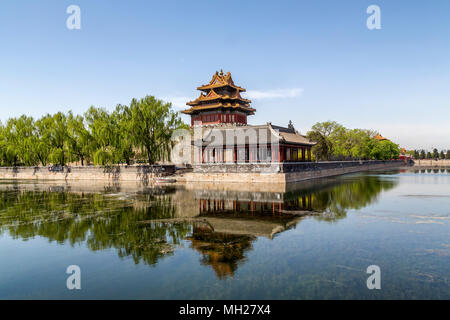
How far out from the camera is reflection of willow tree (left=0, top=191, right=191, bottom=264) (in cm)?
857

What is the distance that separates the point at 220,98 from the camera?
4456 centimetres

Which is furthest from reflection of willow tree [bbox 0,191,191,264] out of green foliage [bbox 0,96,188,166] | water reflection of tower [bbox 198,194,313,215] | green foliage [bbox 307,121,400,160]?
green foliage [bbox 307,121,400,160]

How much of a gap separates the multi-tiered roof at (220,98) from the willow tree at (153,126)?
1156 centimetres

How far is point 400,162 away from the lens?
75.9 meters

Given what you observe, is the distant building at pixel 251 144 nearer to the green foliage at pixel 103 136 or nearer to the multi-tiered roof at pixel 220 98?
the green foliage at pixel 103 136

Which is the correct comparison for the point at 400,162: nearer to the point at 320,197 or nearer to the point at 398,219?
the point at 320,197

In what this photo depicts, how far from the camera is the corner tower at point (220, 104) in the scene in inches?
1770

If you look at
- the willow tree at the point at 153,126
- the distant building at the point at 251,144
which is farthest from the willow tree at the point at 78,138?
the distant building at the point at 251,144

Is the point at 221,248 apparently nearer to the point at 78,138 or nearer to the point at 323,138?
the point at 78,138

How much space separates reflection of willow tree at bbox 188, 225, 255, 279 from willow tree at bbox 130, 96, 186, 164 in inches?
975

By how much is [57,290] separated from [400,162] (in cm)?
8496

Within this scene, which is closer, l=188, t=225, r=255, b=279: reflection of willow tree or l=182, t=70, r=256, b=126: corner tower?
l=188, t=225, r=255, b=279: reflection of willow tree

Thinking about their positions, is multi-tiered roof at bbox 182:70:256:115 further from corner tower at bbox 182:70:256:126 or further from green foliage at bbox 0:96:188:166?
green foliage at bbox 0:96:188:166
